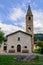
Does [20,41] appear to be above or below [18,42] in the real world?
above

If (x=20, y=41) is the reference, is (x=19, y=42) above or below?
below

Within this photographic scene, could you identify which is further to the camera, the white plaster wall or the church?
the white plaster wall

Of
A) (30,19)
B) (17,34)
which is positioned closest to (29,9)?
(30,19)

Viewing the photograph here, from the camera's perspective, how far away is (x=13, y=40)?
5812 centimetres

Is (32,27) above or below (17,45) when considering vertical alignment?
above

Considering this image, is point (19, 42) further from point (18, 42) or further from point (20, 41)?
point (20, 41)

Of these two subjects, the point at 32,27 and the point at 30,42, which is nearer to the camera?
the point at 30,42

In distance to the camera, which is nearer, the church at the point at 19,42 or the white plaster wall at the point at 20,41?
the church at the point at 19,42

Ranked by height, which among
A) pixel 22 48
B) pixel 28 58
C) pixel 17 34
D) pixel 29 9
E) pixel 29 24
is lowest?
pixel 28 58

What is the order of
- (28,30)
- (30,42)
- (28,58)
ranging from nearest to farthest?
1. (28,58)
2. (30,42)
3. (28,30)

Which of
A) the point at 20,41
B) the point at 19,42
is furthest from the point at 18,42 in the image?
the point at 20,41

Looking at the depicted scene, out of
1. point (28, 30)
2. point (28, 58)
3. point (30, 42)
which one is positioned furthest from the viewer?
point (28, 30)

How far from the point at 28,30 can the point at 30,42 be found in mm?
7898

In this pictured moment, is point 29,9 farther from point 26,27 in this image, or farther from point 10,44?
point 10,44
